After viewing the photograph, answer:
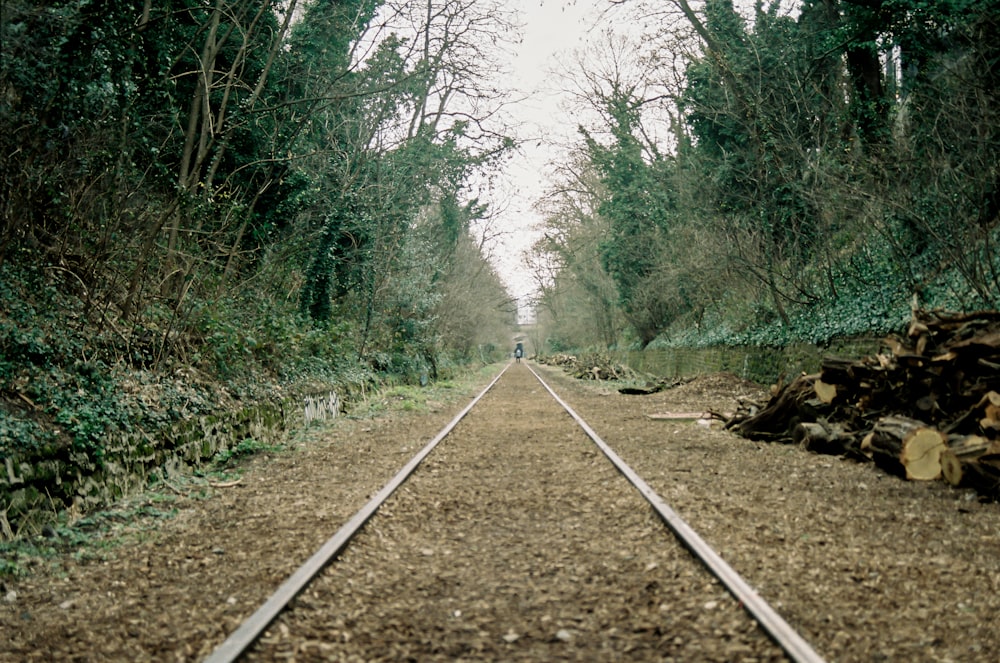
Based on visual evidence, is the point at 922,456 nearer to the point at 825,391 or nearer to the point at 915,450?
the point at 915,450

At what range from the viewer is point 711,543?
434 cm

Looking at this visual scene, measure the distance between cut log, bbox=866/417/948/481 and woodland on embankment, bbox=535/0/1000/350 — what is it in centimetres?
333

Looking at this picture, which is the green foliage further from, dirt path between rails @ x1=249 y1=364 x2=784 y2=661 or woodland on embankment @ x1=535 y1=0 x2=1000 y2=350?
woodland on embankment @ x1=535 y1=0 x2=1000 y2=350

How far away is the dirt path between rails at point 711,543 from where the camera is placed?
10.2ft

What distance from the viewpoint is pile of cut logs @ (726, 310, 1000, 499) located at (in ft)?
19.1

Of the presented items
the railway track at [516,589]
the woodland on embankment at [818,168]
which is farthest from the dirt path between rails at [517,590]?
the woodland on embankment at [818,168]

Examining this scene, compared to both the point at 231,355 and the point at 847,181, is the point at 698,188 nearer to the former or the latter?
the point at 847,181

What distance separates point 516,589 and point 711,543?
138 centimetres

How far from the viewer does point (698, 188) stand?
1795 centimetres

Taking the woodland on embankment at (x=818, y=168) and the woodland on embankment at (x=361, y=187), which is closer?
the woodland on embankment at (x=361, y=187)

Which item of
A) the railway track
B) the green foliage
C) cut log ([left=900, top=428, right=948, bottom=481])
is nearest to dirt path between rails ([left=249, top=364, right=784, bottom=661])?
A: the railway track

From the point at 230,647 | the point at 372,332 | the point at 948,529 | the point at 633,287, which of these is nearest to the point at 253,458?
the point at 230,647

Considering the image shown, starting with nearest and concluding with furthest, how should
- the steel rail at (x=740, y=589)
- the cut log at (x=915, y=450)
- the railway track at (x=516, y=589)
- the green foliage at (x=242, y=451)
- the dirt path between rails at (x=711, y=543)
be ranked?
the steel rail at (x=740, y=589) < the railway track at (x=516, y=589) < the dirt path between rails at (x=711, y=543) < the cut log at (x=915, y=450) < the green foliage at (x=242, y=451)

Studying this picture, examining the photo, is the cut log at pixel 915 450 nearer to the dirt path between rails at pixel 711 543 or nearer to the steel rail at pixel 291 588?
the dirt path between rails at pixel 711 543
